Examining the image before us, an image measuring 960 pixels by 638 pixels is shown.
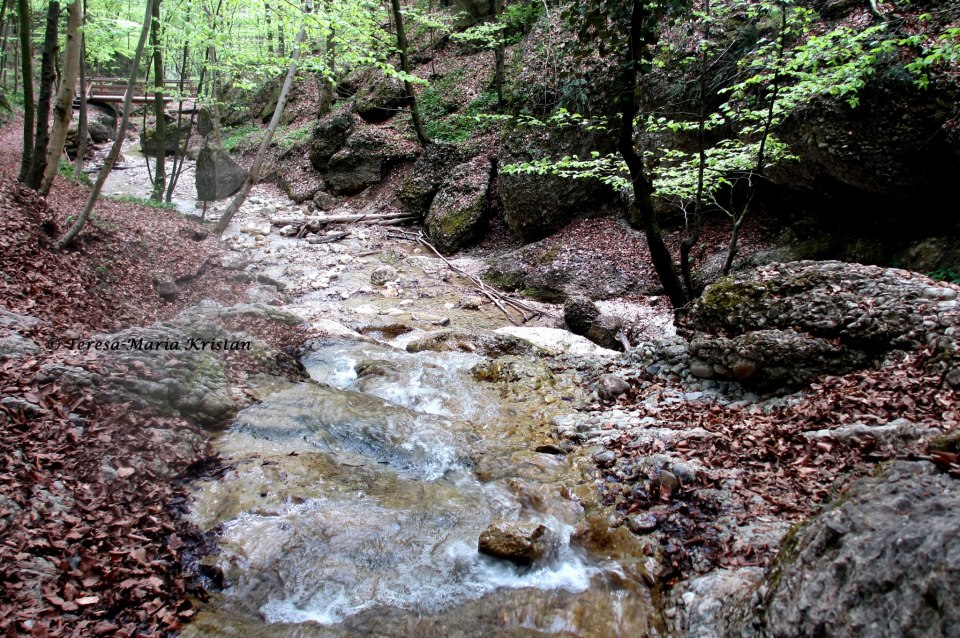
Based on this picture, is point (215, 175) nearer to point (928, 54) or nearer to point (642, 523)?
point (642, 523)

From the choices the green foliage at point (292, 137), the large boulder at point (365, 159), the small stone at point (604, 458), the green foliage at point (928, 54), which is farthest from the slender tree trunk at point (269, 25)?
the green foliage at point (928, 54)

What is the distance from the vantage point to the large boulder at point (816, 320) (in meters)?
4.73

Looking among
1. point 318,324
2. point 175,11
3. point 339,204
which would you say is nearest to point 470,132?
point 339,204

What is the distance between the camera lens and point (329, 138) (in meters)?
19.5

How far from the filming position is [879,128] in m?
8.27

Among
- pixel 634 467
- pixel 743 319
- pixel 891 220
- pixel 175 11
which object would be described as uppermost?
pixel 175 11

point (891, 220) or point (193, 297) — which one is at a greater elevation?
point (891, 220)

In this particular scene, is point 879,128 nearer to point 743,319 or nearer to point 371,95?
point 743,319

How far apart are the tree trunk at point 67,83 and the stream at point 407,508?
5.49 m

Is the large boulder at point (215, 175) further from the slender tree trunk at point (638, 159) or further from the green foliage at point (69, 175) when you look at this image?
the slender tree trunk at point (638, 159)

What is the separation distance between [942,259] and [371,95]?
64.0 feet

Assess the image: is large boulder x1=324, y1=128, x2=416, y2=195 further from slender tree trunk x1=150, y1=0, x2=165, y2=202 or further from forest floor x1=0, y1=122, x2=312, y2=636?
forest floor x1=0, y1=122, x2=312, y2=636

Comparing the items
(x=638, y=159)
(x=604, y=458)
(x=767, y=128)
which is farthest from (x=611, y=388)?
(x=767, y=128)

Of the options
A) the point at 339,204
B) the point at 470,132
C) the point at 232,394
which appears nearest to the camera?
the point at 232,394
